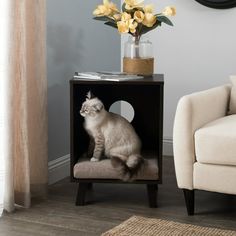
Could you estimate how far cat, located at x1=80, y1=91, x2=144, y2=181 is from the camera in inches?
107

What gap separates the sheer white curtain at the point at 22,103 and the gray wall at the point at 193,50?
1.21 m

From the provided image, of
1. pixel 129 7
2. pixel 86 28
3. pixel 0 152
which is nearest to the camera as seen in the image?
pixel 0 152

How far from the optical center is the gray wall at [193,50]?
3611 mm

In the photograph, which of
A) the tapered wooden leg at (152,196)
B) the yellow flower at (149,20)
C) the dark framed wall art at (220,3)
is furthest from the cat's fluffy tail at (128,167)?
the dark framed wall art at (220,3)

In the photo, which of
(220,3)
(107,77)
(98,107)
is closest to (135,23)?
(107,77)

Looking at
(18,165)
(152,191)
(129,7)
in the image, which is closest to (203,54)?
(129,7)

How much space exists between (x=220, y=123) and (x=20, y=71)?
101 centimetres

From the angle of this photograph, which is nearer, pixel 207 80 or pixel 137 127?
pixel 137 127

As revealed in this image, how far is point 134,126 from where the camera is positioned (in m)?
3.06

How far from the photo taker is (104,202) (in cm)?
283

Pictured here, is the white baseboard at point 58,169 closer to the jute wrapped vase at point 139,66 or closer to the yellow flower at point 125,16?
the jute wrapped vase at point 139,66

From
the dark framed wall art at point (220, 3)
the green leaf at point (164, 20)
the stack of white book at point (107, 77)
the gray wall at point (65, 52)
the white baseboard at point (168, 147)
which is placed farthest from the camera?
the white baseboard at point (168, 147)

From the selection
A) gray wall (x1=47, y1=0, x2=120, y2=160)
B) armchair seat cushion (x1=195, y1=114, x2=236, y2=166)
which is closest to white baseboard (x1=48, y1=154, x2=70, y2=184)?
gray wall (x1=47, y1=0, x2=120, y2=160)

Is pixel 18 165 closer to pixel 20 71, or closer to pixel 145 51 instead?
pixel 20 71
